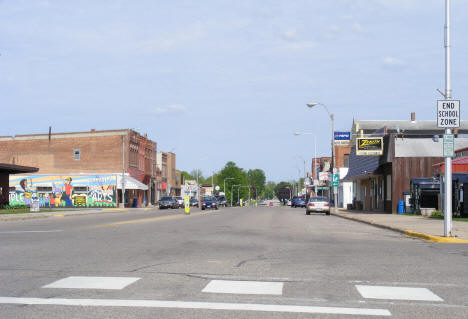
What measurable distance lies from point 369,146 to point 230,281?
37907mm

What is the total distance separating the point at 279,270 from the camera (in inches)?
416

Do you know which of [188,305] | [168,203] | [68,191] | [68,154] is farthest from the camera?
[68,154]

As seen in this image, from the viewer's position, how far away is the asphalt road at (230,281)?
7.05 meters

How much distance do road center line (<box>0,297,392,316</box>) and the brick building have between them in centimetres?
6822

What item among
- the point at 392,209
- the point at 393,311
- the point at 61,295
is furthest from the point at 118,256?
the point at 392,209

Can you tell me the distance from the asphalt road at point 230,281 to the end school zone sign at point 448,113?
4544 mm

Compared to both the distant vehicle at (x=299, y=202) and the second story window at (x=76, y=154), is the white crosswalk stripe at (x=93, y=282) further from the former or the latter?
the distant vehicle at (x=299, y=202)

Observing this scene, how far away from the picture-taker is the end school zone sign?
18.1 meters

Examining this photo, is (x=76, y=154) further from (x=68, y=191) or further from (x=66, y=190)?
(x=68, y=191)

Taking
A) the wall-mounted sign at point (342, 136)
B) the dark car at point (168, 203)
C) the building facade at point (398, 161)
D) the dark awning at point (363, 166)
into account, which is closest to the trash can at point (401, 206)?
the building facade at point (398, 161)

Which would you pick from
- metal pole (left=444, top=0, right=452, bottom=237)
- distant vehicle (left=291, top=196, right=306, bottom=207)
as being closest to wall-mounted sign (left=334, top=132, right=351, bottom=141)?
metal pole (left=444, top=0, right=452, bottom=237)

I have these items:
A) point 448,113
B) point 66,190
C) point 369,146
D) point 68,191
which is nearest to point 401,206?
point 369,146

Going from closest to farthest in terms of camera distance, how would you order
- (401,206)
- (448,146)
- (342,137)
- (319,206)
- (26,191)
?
(448,146) → (401,206) → (319,206) → (342,137) → (26,191)

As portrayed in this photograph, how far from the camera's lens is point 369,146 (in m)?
45.5
